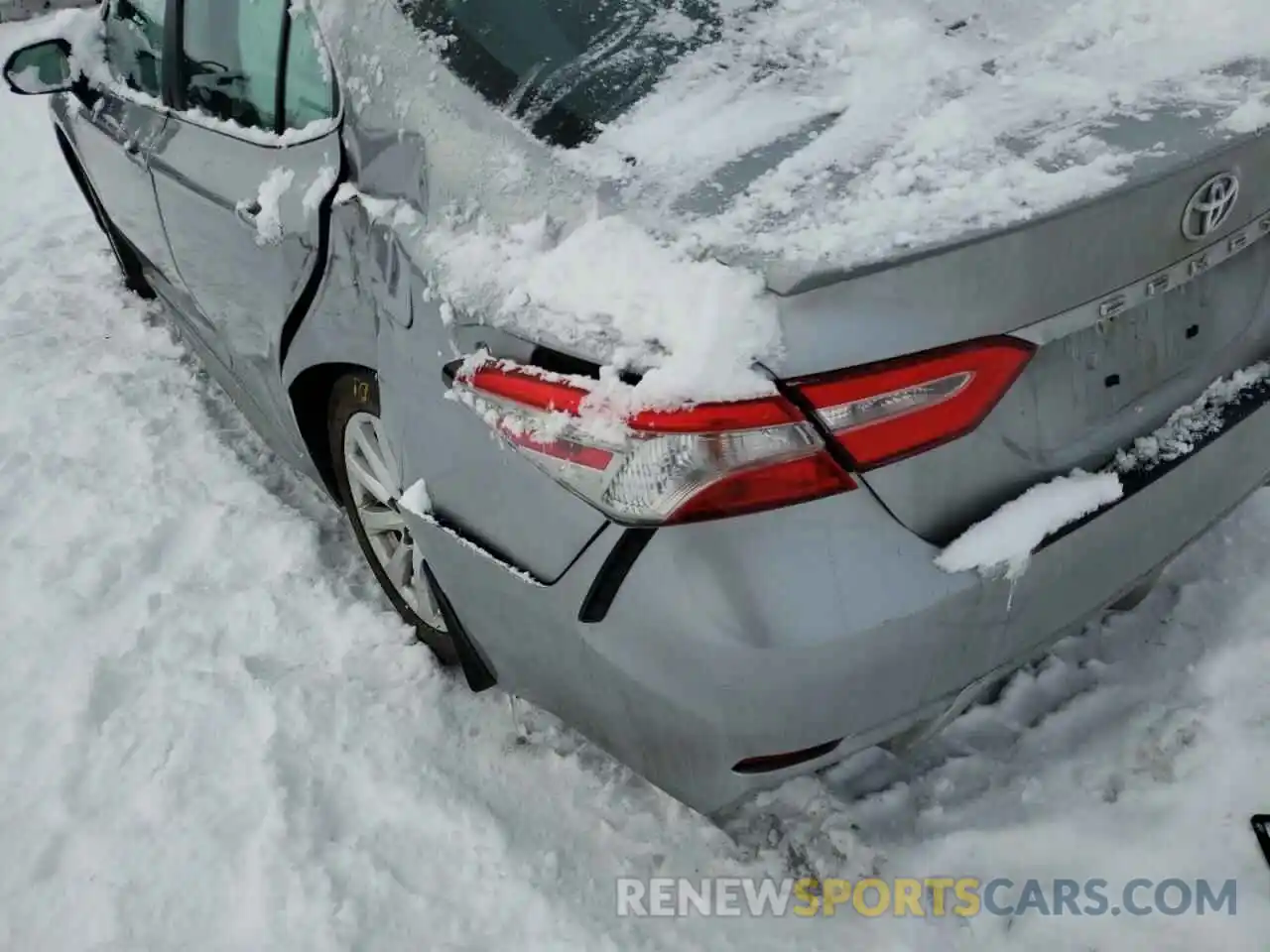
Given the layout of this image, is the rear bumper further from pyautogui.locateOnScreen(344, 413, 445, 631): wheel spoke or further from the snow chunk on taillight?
pyautogui.locateOnScreen(344, 413, 445, 631): wheel spoke

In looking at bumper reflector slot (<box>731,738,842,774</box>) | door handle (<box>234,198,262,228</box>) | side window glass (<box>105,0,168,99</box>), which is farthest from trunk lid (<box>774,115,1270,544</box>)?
side window glass (<box>105,0,168,99</box>)

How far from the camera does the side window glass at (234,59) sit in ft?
7.68

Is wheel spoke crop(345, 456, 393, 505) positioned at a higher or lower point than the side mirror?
lower

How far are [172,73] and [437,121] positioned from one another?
1377mm

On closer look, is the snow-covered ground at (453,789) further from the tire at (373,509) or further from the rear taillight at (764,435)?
the rear taillight at (764,435)

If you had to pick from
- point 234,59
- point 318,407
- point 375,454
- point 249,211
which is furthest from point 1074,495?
point 234,59

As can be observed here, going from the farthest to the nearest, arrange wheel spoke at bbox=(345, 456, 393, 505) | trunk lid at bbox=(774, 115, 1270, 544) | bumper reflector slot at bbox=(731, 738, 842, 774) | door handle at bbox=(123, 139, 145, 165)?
door handle at bbox=(123, 139, 145, 165), wheel spoke at bbox=(345, 456, 393, 505), bumper reflector slot at bbox=(731, 738, 842, 774), trunk lid at bbox=(774, 115, 1270, 544)

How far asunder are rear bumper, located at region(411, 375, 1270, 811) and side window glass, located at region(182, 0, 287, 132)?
121cm

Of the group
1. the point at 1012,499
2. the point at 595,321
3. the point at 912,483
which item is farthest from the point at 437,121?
the point at 1012,499

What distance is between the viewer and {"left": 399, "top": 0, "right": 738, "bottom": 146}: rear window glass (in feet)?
5.76

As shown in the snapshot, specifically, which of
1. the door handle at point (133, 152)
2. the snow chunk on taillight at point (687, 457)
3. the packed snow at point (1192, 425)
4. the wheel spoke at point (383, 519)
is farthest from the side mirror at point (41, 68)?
the packed snow at point (1192, 425)

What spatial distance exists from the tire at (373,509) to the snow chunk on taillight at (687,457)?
832mm

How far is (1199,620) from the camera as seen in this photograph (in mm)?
2400

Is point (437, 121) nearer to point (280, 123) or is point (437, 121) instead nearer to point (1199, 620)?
point (280, 123)
